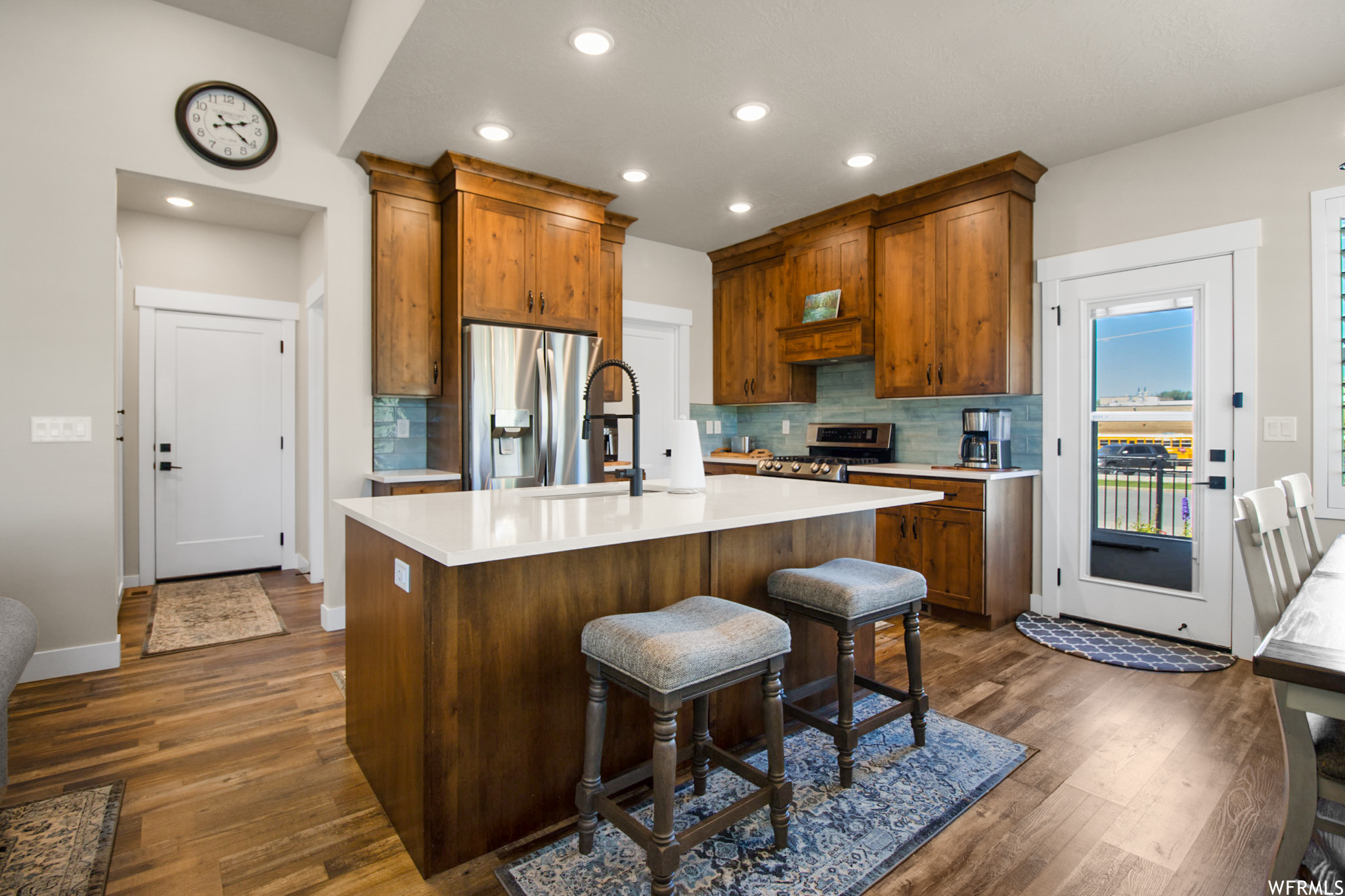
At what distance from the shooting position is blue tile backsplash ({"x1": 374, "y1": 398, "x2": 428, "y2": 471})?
3.87 m

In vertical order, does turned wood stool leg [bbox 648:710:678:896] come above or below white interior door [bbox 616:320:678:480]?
below

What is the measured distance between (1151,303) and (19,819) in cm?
499

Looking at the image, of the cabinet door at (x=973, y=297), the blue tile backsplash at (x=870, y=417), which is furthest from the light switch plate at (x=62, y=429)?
the cabinet door at (x=973, y=297)

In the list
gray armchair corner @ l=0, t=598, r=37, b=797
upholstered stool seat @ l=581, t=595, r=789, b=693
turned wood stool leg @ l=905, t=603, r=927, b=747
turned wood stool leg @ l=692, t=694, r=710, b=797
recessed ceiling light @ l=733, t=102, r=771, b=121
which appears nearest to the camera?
upholstered stool seat @ l=581, t=595, r=789, b=693

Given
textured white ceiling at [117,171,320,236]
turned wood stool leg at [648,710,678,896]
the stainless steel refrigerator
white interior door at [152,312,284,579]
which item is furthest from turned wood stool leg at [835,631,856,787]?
white interior door at [152,312,284,579]

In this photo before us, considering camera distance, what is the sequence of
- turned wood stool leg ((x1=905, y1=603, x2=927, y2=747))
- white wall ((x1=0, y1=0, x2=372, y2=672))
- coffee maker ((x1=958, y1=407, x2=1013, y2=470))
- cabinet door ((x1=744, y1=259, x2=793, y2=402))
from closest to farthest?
turned wood stool leg ((x1=905, y1=603, x2=927, y2=747)) → white wall ((x1=0, y1=0, x2=372, y2=672)) → coffee maker ((x1=958, y1=407, x2=1013, y2=470)) → cabinet door ((x1=744, y1=259, x2=793, y2=402))

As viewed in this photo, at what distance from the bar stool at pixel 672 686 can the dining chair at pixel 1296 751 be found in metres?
1.01

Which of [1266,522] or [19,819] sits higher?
[1266,522]

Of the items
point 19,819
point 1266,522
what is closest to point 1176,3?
point 1266,522

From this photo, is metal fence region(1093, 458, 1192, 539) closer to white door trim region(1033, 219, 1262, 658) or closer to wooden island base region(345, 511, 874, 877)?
white door trim region(1033, 219, 1262, 658)

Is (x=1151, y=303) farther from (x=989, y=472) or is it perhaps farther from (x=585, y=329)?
(x=585, y=329)

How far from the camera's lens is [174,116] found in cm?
311

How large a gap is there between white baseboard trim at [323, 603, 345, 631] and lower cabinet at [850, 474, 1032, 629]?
318 cm

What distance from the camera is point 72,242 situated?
2.85 m
